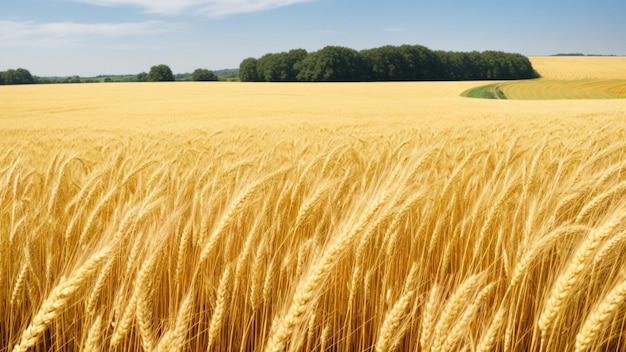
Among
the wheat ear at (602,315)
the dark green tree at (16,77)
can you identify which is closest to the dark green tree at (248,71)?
the dark green tree at (16,77)

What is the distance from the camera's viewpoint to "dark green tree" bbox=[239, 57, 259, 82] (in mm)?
63656

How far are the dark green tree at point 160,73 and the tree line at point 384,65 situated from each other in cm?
1021

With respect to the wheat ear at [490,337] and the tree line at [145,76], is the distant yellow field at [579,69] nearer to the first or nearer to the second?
the tree line at [145,76]

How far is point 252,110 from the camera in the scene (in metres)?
19.7

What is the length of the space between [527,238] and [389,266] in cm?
43

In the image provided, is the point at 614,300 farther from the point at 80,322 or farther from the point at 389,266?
the point at 80,322

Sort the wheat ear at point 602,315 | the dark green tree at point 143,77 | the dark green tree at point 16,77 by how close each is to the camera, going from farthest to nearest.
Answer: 1. the dark green tree at point 143,77
2. the dark green tree at point 16,77
3. the wheat ear at point 602,315

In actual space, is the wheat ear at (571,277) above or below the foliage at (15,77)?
below

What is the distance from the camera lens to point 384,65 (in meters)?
63.6

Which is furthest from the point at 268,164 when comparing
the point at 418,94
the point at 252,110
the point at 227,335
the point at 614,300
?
the point at 418,94

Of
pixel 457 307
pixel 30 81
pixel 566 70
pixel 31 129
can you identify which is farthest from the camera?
pixel 30 81

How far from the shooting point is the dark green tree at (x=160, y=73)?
210ft

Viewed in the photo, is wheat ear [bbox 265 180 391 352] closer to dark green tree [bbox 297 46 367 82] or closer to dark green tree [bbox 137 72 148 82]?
dark green tree [bbox 297 46 367 82]

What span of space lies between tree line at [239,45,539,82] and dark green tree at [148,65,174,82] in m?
10.2
